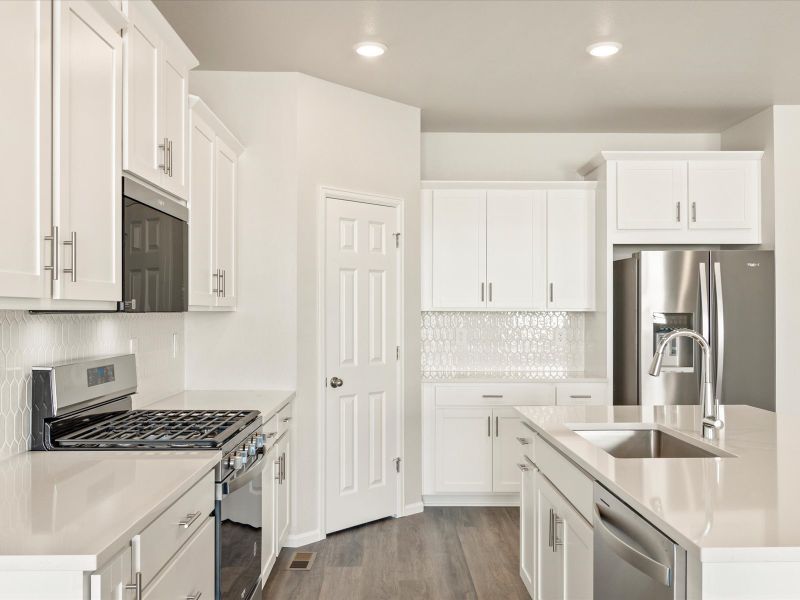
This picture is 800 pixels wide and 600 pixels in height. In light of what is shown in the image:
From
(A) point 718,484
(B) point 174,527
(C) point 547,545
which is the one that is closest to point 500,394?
(C) point 547,545

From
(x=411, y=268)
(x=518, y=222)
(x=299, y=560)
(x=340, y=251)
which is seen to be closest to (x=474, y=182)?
(x=518, y=222)

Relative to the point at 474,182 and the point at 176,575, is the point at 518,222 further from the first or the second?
the point at 176,575

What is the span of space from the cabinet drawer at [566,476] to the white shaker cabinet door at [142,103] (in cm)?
175

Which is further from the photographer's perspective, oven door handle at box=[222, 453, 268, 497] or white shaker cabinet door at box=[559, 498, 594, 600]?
oven door handle at box=[222, 453, 268, 497]

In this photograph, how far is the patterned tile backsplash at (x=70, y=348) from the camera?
210 cm

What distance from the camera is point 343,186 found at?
13.4 ft

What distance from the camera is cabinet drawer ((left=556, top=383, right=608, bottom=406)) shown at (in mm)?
4648

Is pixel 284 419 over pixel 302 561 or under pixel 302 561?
over

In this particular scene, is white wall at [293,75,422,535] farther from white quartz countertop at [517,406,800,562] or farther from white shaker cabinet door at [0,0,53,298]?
white shaker cabinet door at [0,0,53,298]

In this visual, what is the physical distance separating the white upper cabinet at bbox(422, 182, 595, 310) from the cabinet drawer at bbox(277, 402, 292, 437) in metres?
1.50

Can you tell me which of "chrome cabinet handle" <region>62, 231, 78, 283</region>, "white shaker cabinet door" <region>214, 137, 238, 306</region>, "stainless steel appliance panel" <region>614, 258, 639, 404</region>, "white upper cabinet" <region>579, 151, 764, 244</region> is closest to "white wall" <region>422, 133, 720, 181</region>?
"white upper cabinet" <region>579, 151, 764, 244</region>

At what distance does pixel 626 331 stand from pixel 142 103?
137 inches

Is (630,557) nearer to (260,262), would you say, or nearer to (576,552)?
(576,552)

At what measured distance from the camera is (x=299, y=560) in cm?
360
